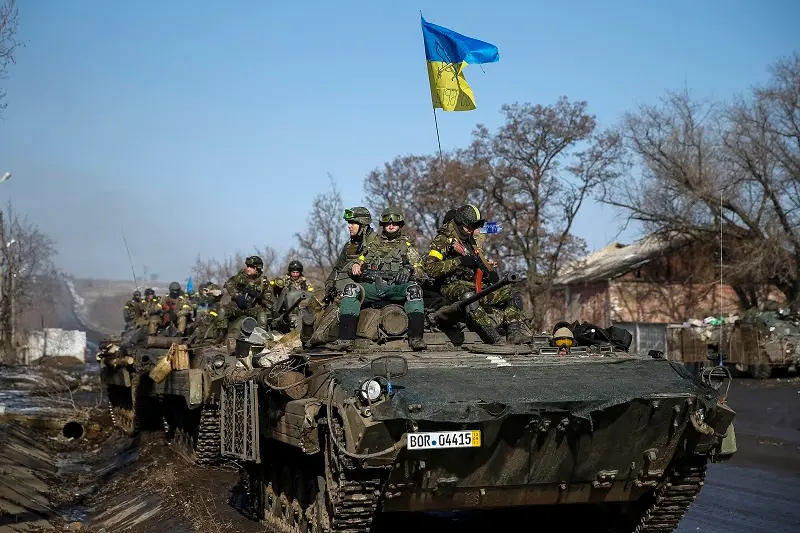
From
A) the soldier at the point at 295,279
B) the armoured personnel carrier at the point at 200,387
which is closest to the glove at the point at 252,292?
the soldier at the point at 295,279

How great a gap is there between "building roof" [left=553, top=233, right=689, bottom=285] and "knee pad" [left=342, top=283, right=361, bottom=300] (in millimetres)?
28830

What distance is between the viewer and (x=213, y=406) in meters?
15.3

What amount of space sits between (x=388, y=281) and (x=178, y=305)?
57.1 ft

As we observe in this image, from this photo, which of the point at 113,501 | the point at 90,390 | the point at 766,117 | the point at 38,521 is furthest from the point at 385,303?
the point at 90,390

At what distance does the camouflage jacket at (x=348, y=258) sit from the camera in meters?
11.7

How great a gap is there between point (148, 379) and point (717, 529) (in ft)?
39.5

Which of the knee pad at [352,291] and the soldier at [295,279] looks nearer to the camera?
the knee pad at [352,291]

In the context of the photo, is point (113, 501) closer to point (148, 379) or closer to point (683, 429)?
point (148, 379)

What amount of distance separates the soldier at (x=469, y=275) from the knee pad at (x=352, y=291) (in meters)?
0.78

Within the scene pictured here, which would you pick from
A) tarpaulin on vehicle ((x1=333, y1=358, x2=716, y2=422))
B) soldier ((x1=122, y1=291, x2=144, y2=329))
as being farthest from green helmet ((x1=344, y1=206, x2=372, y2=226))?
soldier ((x1=122, y1=291, x2=144, y2=329))

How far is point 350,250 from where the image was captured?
12352 mm

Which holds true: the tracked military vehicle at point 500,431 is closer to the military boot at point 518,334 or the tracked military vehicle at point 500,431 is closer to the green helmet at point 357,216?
the military boot at point 518,334

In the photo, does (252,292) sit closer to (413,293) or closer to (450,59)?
(450,59)

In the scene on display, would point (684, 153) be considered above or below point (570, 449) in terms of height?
above
